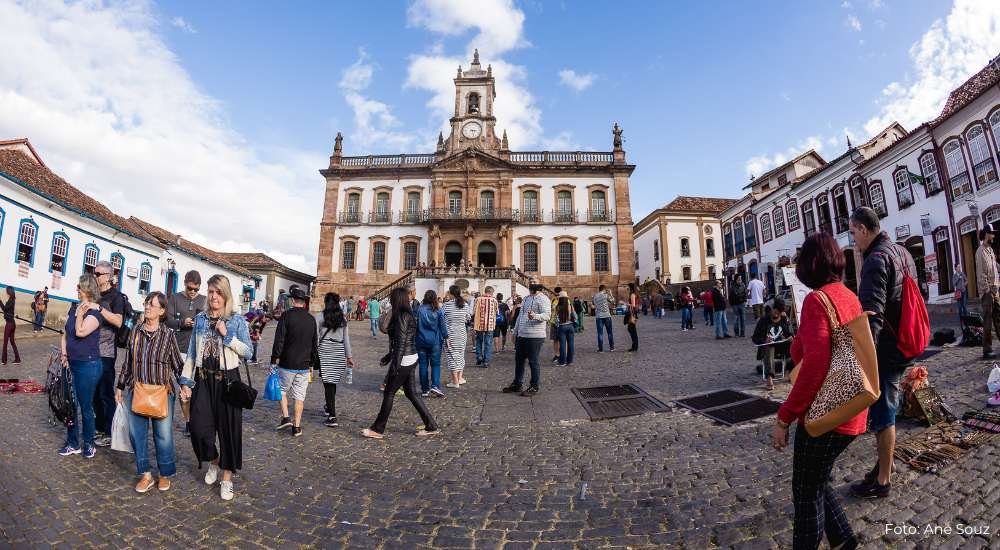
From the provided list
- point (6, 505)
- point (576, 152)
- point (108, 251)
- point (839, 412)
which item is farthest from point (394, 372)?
point (576, 152)

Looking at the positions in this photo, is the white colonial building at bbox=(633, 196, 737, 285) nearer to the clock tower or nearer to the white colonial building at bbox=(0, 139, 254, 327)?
the clock tower

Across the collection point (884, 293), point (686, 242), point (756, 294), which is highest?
point (686, 242)

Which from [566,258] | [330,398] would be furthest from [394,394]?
[566,258]

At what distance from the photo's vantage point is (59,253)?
15.8m

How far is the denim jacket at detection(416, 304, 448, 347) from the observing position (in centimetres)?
690

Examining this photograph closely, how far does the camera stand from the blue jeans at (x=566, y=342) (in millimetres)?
9375

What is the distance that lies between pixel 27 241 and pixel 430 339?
16116 millimetres

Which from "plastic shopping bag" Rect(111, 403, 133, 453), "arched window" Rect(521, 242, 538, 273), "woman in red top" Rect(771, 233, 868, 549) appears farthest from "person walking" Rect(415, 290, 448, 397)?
"arched window" Rect(521, 242, 538, 273)

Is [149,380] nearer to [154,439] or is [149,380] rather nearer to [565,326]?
[154,439]

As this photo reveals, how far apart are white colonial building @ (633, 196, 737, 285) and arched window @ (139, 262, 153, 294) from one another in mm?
35320

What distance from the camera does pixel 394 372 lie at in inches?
194

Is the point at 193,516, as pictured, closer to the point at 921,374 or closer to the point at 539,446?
the point at 539,446

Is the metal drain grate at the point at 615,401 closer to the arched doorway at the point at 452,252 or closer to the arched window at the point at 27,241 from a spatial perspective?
the arched window at the point at 27,241

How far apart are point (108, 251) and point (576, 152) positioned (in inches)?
1095
